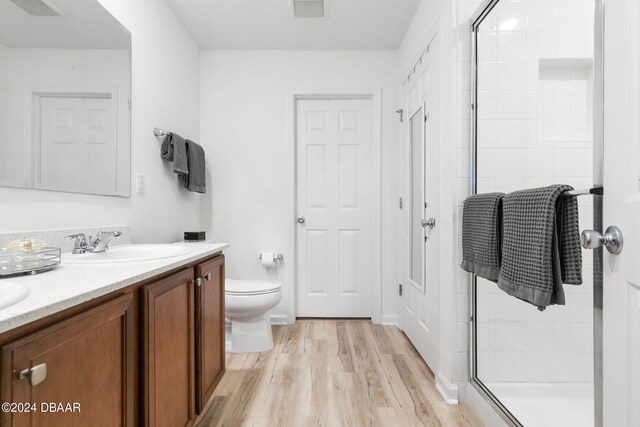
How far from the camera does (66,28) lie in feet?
4.41

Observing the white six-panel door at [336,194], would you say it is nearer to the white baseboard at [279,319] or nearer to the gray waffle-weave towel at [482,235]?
the white baseboard at [279,319]

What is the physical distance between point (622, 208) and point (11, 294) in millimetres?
1325

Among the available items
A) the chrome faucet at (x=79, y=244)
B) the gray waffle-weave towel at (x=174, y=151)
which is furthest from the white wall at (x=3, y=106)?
the gray waffle-weave towel at (x=174, y=151)

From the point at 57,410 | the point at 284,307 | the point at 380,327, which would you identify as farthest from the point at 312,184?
the point at 57,410

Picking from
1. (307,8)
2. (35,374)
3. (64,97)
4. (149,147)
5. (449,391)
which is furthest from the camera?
(307,8)

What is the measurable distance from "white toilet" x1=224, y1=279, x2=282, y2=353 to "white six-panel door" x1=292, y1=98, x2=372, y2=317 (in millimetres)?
667

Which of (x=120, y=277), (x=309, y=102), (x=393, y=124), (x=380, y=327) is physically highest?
(x=309, y=102)

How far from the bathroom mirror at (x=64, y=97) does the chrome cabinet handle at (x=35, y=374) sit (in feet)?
2.72

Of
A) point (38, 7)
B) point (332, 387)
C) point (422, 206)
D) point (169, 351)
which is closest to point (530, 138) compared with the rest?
point (422, 206)

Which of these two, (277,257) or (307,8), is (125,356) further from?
(307,8)

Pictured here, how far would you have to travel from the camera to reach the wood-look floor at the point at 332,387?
59.6 inches

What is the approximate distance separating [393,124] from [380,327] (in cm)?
167

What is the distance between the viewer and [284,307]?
278cm

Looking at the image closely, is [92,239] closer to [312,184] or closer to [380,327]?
[312,184]
